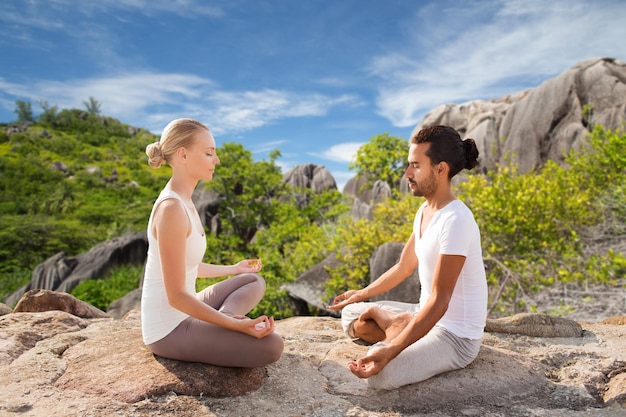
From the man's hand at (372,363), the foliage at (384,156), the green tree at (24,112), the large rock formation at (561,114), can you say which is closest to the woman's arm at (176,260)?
the man's hand at (372,363)

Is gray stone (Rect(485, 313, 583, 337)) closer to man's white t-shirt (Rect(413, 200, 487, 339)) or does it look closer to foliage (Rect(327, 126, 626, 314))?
man's white t-shirt (Rect(413, 200, 487, 339))

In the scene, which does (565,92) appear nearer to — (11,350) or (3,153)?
(11,350)

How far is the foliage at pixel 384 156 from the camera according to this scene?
2578 cm

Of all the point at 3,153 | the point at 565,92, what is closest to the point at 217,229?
the point at 565,92

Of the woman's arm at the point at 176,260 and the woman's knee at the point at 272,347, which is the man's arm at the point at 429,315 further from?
the woman's arm at the point at 176,260

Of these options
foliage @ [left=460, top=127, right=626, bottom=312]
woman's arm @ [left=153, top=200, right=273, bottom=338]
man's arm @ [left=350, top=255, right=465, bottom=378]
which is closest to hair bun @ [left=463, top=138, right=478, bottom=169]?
man's arm @ [left=350, top=255, right=465, bottom=378]

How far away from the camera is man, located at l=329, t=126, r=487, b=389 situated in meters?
2.78

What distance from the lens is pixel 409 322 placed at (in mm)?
2977

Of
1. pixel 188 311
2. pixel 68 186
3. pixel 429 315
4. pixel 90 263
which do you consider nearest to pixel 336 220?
pixel 90 263

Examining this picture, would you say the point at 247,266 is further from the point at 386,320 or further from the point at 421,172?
the point at 421,172

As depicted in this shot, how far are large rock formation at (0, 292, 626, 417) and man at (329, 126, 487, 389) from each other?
167 mm

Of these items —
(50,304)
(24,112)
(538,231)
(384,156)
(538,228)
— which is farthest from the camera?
(24,112)

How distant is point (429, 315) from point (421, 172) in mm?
789

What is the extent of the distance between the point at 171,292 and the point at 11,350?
5.13 feet
